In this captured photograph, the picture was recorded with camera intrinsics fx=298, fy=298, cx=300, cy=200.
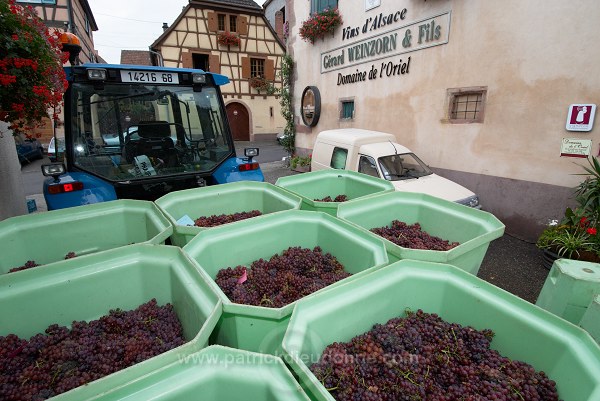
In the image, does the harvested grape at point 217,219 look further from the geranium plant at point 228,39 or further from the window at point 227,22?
the window at point 227,22

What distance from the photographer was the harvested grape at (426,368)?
122cm

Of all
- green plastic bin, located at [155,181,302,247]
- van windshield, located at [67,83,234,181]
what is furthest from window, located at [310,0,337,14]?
green plastic bin, located at [155,181,302,247]

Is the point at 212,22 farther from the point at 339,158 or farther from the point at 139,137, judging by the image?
the point at 139,137

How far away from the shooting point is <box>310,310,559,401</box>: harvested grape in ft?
3.99

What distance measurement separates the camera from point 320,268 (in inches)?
81.6

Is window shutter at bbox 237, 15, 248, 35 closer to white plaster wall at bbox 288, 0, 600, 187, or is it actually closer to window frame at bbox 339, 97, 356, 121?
window frame at bbox 339, 97, 356, 121

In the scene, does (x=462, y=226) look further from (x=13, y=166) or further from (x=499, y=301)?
(x=13, y=166)

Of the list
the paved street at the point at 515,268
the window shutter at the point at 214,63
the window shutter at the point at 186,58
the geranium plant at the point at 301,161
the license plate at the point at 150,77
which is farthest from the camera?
the window shutter at the point at 214,63

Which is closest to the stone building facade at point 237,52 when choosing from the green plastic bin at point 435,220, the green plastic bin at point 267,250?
the green plastic bin at point 435,220

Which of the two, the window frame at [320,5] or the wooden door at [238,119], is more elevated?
the window frame at [320,5]

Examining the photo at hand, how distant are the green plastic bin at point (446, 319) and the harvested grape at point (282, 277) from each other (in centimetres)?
35

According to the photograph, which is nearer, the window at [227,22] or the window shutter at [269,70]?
the window at [227,22]

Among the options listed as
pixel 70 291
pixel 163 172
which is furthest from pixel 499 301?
pixel 163 172

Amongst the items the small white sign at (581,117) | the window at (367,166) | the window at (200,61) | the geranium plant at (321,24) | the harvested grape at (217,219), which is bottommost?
the harvested grape at (217,219)
